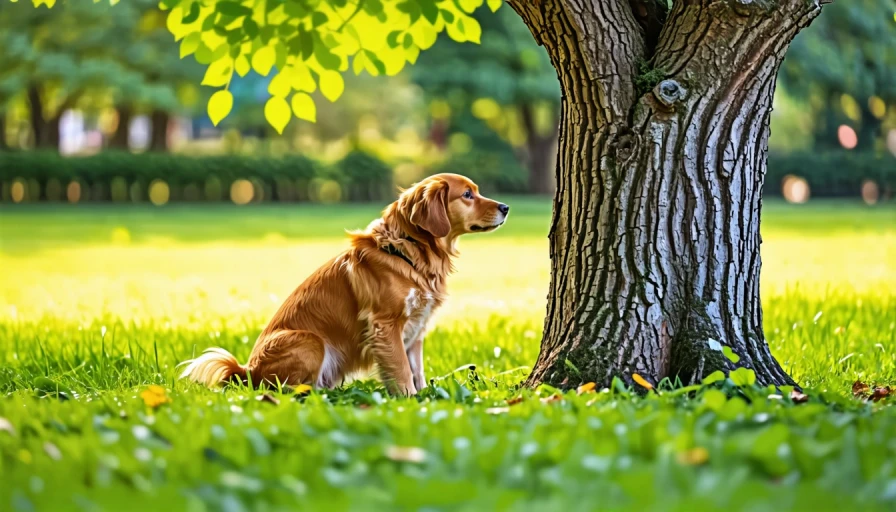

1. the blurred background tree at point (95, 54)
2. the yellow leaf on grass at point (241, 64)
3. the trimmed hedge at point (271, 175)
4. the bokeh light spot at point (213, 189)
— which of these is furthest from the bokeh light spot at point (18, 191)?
the yellow leaf on grass at point (241, 64)

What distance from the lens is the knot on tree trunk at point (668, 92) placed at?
4.63 meters

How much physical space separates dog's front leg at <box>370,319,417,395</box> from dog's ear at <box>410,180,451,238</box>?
0.55 m

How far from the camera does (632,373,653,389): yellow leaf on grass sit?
4.46 metres

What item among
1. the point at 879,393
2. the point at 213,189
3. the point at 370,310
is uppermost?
the point at 213,189

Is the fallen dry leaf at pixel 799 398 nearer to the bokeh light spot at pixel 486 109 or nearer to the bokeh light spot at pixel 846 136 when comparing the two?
the bokeh light spot at pixel 486 109

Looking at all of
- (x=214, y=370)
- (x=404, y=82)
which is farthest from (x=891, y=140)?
(x=214, y=370)

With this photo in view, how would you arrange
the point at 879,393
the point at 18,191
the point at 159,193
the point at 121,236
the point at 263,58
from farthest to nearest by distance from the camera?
the point at 159,193 → the point at 18,191 → the point at 121,236 → the point at 263,58 → the point at 879,393

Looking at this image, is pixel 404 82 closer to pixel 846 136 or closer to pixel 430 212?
pixel 846 136

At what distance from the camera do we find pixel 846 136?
121ft

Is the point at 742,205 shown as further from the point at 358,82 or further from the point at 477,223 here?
the point at 358,82

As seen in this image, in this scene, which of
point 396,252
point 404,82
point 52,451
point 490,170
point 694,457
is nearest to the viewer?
point 694,457

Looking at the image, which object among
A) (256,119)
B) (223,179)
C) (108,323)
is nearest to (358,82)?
(256,119)

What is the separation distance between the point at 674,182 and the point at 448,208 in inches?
54.4

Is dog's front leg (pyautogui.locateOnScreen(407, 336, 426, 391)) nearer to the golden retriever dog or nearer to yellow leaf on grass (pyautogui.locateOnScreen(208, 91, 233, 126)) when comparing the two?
the golden retriever dog
